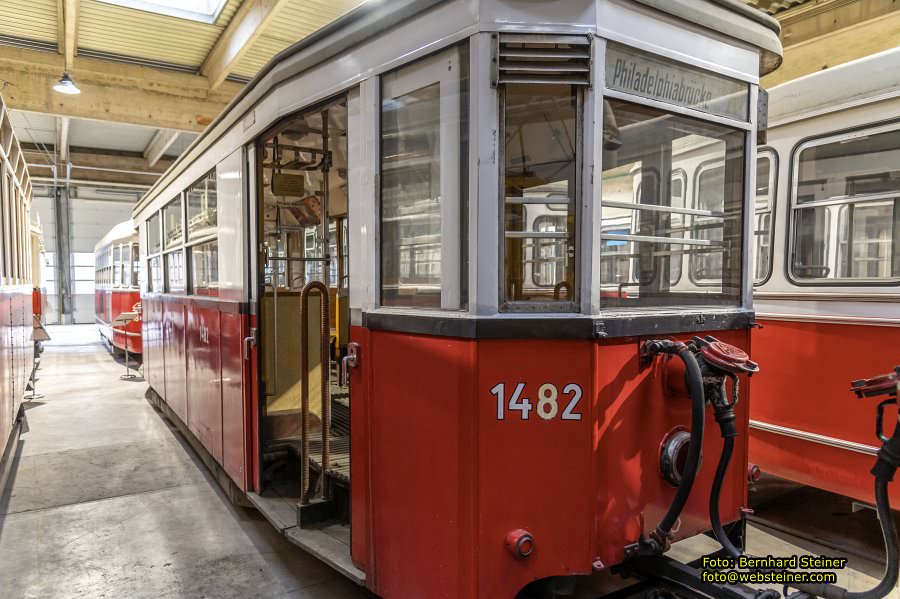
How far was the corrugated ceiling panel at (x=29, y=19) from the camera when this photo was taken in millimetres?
6840

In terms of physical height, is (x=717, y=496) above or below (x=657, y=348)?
below

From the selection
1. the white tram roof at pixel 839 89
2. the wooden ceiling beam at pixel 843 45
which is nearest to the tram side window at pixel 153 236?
the white tram roof at pixel 839 89

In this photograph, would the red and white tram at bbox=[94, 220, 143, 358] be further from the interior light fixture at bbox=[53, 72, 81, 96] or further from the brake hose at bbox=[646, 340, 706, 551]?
the brake hose at bbox=[646, 340, 706, 551]

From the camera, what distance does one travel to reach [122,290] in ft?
41.3

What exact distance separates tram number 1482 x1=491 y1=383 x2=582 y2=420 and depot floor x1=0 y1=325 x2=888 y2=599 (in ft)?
5.37

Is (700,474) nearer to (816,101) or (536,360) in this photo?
(536,360)

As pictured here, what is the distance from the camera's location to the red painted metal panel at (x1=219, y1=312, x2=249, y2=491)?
12.3ft

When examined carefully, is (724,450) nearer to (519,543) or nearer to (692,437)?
(692,437)

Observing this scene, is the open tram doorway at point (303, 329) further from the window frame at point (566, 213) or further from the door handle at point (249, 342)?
the window frame at point (566, 213)

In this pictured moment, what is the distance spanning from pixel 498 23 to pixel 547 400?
1.33 meters

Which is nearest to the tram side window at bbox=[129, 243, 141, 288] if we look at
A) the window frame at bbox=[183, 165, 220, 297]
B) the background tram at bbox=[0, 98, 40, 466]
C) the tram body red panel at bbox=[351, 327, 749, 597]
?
the background tram at bbox=[0, 98, 40, 466]

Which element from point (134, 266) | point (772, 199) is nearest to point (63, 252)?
point (134, 266)

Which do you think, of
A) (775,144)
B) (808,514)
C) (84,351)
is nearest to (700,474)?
(808,514)

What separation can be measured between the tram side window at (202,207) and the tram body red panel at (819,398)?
13.1ft
